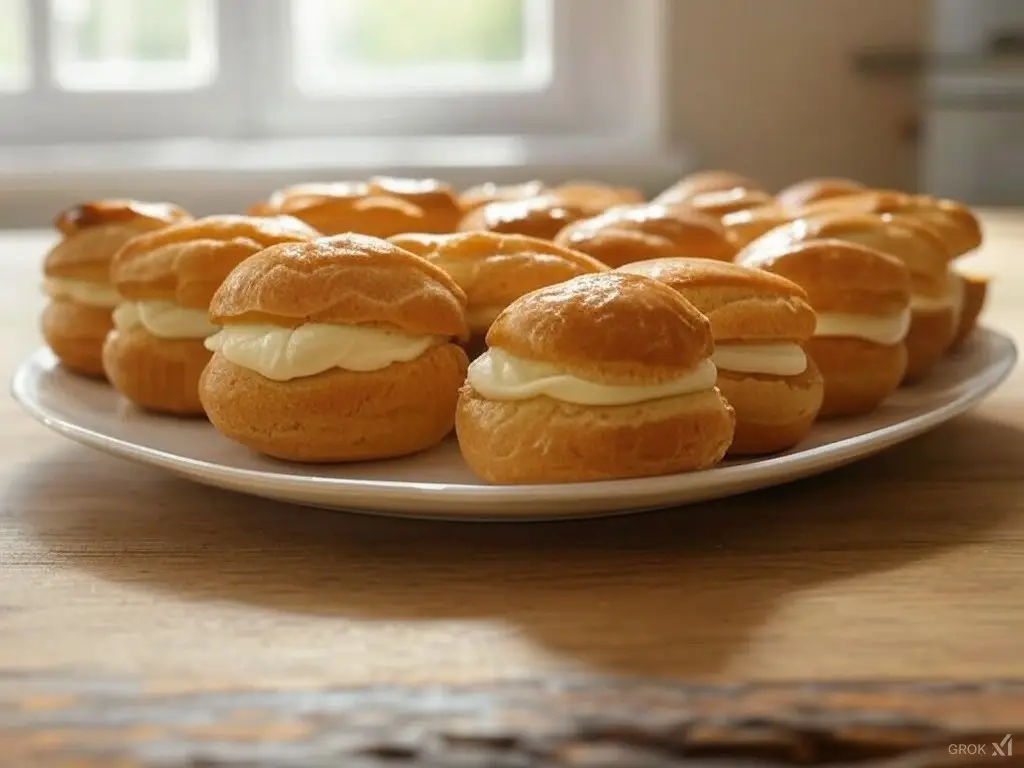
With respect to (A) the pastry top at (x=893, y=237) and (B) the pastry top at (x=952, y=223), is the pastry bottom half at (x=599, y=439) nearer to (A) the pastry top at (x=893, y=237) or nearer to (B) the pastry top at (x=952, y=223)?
(A) the pastry top at (x=893, y=237)

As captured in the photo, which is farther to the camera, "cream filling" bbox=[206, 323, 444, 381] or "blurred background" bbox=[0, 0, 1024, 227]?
"blurred background" bbox=[0, 0, 1024, 227]

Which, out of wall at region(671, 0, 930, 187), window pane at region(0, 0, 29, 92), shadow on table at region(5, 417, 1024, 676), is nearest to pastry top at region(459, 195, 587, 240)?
shadow on table at region(5, 417, 1024, 676)

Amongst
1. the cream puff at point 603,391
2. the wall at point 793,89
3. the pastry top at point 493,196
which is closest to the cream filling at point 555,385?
the cream puff at point 603,391

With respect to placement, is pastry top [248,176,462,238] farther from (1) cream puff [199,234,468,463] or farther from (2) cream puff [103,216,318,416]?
(1) cream puff [199,234,468,463]

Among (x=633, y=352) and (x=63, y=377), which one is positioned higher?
(x=633, y=352)

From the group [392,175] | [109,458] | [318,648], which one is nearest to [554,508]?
[318,648]

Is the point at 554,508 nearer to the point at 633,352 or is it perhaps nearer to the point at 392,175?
the point at 633,352
